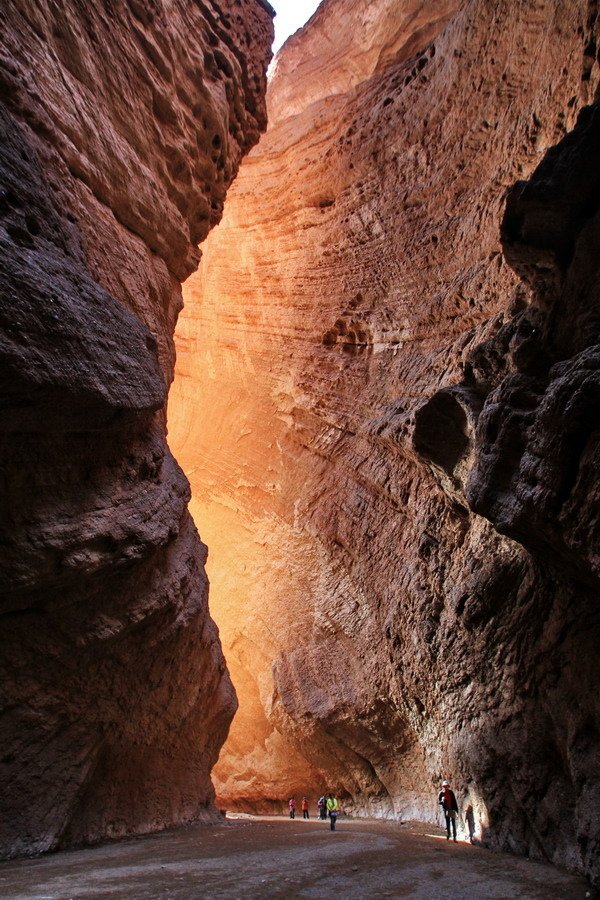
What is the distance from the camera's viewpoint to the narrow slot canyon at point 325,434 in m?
5.71

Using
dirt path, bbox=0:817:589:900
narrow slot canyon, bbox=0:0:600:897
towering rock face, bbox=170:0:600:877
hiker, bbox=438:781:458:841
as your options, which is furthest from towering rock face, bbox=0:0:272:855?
hiker, bbox=438:781:458:841

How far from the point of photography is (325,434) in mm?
15820

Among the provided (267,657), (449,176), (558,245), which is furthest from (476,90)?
(267,657)

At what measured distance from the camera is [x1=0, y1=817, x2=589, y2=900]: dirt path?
4.82 m

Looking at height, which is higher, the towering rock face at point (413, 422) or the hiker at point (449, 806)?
the towering rock face at point (413, 422)

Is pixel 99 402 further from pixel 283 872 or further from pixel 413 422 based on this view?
pixel 413 422

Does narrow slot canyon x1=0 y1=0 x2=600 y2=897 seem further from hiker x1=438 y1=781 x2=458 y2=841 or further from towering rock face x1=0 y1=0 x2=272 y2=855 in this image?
hiker x1=438 y1=781 x2=458 y2=841

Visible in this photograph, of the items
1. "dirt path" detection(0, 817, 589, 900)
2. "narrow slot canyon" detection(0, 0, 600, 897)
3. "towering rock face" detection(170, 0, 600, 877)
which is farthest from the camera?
"towering rock face" detection(170, 0, 600, 877)

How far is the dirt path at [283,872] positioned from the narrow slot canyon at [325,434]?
58 cm

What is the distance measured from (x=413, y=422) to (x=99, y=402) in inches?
227

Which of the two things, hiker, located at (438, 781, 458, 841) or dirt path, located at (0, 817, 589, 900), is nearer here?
dirt path, located at (0, 817, 589, 900)

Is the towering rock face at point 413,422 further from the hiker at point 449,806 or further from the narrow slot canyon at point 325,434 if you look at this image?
the hiker at point 449,806

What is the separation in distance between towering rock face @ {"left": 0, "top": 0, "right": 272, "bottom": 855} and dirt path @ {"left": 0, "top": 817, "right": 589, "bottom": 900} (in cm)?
110

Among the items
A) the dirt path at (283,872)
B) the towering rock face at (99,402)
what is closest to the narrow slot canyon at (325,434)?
the towering rock face at (99,402)
